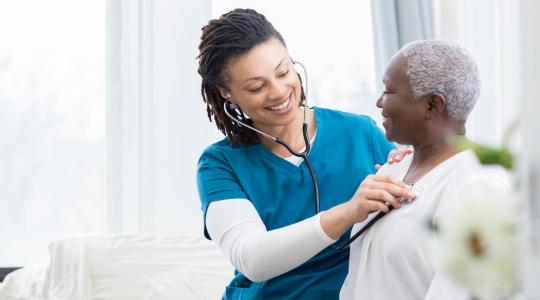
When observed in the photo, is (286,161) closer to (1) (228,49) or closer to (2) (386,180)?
(1) (228,49)

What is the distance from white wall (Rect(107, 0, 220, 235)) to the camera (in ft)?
10.8

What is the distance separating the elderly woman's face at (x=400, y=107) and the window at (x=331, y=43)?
2.06 metres

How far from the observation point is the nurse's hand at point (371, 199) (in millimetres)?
1296

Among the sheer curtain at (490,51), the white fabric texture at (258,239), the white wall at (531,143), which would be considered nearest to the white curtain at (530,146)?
the white wall at (531,143)

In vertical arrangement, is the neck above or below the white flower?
below

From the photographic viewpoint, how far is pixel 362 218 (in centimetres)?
134

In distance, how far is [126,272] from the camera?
2508 millimetres

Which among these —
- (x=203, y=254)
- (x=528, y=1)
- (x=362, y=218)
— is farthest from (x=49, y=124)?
(x=528, y=1)

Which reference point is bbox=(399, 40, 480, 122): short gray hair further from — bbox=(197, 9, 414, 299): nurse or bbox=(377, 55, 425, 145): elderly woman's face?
bbox=(197, 9, 414, 299): nurse

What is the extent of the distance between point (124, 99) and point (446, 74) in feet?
7.19

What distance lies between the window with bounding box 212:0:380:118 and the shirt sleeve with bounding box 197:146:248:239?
172cm

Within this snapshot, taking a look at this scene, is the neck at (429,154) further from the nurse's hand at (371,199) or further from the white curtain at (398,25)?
the white curtain at (398,25)

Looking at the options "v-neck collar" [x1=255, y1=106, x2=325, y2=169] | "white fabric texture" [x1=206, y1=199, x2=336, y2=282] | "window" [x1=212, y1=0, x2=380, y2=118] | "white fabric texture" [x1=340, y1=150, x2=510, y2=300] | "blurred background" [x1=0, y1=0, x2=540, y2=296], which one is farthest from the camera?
"window" [x1=212, y1=0, x2=380, y2=118]

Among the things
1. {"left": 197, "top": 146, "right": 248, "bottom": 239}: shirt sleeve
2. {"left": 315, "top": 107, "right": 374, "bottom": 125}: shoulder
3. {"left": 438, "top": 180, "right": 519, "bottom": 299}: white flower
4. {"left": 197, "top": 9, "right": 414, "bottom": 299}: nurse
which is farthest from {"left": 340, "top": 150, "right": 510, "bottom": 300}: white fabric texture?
{"left": 438, "top": 180, "right": 519, "bottom": 299}: white flower
